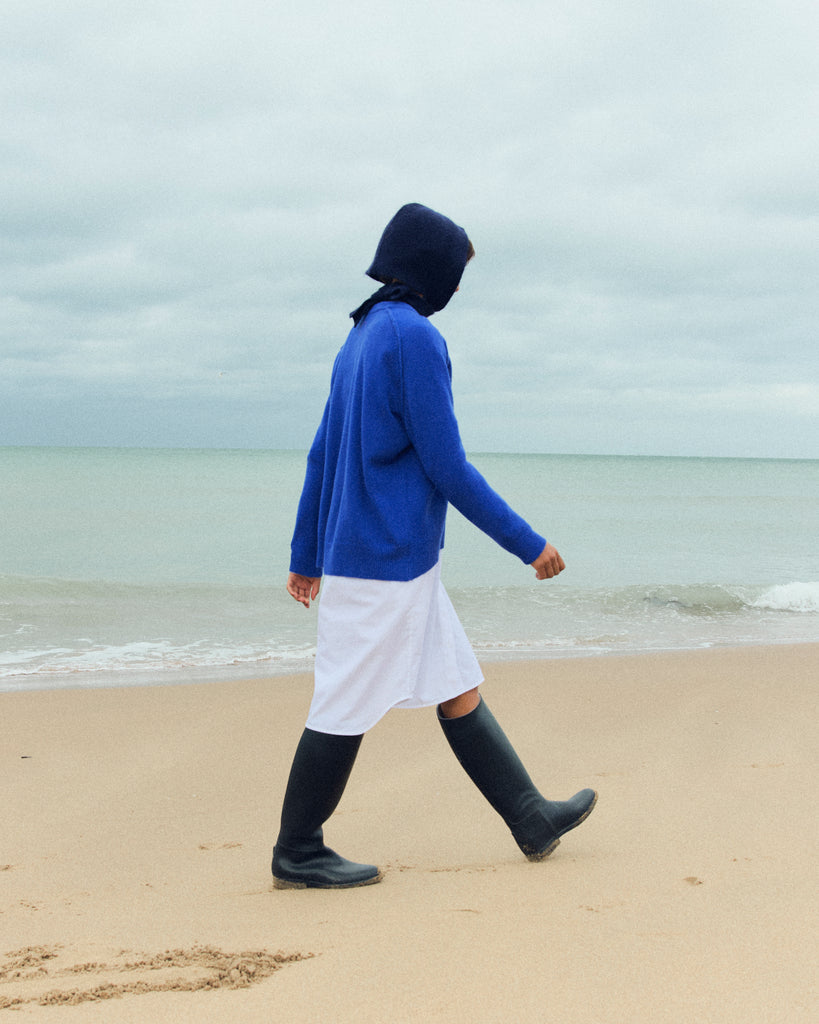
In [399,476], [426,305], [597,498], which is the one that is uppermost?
[426,305]

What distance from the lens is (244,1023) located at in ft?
5.01

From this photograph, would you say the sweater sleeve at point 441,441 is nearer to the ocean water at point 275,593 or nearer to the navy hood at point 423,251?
the navy hood at point 423,251

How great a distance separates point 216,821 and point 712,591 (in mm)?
8545

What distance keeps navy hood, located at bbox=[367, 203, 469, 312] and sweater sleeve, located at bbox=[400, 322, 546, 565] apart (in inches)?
7.6

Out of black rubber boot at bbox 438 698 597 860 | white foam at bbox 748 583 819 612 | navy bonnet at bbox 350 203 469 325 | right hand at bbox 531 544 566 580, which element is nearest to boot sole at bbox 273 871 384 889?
black rubber boot at bbox 438 698 597 860

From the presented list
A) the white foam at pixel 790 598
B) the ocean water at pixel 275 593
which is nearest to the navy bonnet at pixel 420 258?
the ocean water at pixel 275 593

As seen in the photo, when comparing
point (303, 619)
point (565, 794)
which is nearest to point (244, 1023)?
point (565, 794)

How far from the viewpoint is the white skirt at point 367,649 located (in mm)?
2197

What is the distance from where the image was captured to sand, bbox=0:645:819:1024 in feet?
5.32

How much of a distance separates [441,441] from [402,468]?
136mm

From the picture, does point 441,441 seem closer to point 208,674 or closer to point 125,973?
point 125,973

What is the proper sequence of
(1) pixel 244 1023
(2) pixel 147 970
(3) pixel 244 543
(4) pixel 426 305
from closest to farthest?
(1) pixel 244 1023, (2) pixel 147 970, (4) pixel 426 305, (3) pixel 244 543

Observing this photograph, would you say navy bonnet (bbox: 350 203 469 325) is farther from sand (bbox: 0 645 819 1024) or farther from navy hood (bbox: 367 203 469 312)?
sand (bbox: 0 645 819 1024)

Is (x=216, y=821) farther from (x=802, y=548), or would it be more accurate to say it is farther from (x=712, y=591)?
(x=802, y=548)
